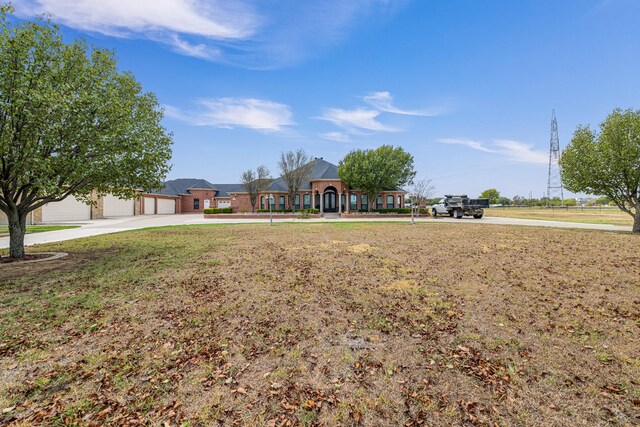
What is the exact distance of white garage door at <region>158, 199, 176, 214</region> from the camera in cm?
4500

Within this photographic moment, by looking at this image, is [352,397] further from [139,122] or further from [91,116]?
[139,122]

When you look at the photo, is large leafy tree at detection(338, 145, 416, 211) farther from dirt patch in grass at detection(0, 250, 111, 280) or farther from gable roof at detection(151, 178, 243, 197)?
dirt patch in grass at detection(0, 250, 111, 280)

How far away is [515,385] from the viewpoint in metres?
3.21

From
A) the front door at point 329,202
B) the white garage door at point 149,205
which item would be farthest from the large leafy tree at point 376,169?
the white garage door at point 149,205

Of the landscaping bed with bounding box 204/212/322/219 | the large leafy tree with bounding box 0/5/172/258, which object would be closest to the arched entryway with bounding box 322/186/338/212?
the landscaping bed with bounding box 204/212/322/219

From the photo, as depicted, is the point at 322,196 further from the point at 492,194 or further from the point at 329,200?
the point at 492,194

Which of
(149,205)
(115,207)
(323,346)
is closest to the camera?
(323,346)

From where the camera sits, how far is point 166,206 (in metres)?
46.6

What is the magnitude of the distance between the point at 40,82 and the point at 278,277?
7886 millimetres

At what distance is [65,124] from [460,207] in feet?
101

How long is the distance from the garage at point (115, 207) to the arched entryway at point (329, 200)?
23738mm

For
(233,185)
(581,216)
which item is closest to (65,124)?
(233,185)

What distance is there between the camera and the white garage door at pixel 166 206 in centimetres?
4500

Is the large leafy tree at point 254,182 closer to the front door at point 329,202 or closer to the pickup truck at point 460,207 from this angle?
the front door at point 329,202
